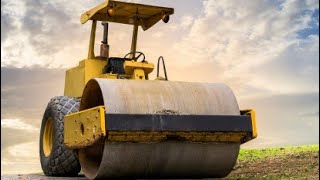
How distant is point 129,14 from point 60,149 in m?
2.48

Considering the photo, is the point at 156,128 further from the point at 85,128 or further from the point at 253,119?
the point at 253,119

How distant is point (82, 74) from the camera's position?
30.5 feet

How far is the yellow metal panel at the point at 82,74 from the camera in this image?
9.21m

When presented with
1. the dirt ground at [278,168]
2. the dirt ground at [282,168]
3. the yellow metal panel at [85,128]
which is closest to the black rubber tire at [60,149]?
the dirt ground at [278,168]

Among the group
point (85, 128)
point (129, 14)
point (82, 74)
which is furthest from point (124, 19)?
point (85, 128)

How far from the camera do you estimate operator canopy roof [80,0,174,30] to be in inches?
359

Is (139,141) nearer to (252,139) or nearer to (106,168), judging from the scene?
(106,168)

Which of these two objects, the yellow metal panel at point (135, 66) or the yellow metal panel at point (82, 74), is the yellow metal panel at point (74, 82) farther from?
the yellow metal panel at point (135, 66)

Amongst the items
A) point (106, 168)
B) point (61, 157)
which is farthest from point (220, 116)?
point (61, 157)

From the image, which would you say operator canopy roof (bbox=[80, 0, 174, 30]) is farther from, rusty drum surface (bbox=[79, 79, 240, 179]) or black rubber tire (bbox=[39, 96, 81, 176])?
rusty drum surface (bbox=[79, 79, 240, 179])

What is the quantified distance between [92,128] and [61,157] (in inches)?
82.7

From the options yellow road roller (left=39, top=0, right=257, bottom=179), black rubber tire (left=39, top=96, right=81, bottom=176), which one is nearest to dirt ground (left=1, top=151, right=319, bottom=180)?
black rubber tire (left=39, top=96, right=81, bottom=176)

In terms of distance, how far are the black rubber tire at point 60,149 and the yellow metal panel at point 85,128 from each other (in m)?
0.86

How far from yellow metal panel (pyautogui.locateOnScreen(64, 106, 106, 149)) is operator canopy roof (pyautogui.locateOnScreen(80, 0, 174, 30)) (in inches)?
82.9
